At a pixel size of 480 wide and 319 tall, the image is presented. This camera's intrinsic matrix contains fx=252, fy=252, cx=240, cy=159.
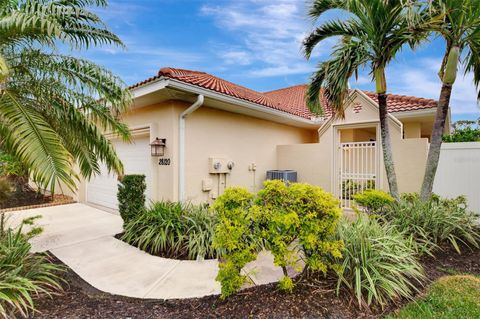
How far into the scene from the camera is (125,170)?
9.73 metres

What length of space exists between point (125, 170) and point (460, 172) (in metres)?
11.3

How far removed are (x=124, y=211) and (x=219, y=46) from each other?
7.48 meters

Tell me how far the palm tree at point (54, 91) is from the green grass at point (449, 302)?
5187 mm

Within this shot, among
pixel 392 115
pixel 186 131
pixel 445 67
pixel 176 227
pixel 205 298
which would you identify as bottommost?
pixel 205 298

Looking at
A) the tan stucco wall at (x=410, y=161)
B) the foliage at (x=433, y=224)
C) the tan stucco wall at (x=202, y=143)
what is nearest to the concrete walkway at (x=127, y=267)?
the tan stucco wall at (x=202, y=143)

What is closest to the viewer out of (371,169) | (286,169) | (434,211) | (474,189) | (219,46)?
(434,211)

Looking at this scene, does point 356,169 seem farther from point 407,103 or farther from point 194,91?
point 194,91

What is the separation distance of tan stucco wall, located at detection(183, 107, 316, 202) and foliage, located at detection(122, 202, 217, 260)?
5.02 ft

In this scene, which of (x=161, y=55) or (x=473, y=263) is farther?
(x=161, y=55)

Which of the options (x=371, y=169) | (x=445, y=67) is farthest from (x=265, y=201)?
(x=371, y=169)

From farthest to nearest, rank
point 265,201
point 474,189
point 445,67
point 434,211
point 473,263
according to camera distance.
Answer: point 474,189 → point 445,67 → point 434,211 → point 473,263 → point 265,201

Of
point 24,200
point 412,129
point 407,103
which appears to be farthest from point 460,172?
point 24,200

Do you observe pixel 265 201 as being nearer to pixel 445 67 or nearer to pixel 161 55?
pixel 445 67

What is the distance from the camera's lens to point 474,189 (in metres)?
7.42
